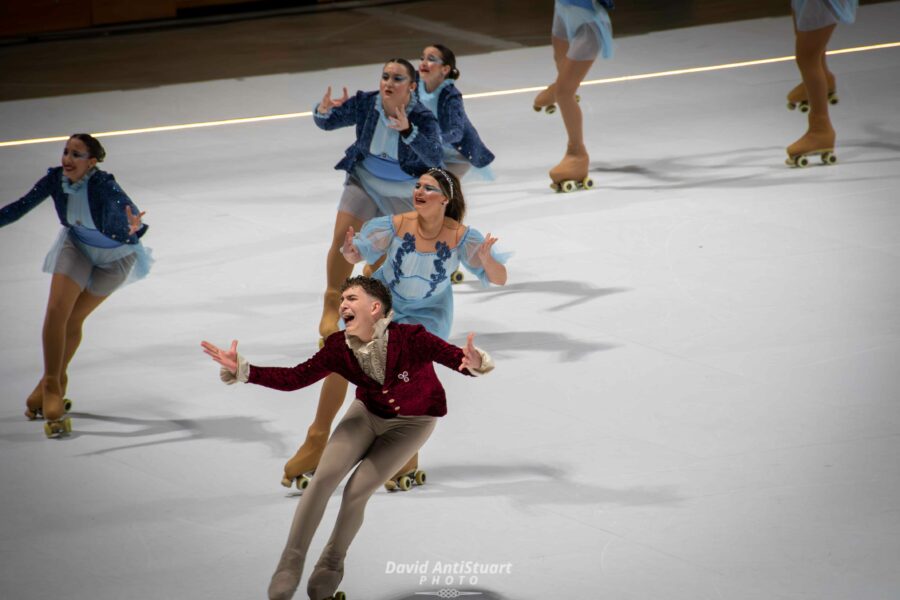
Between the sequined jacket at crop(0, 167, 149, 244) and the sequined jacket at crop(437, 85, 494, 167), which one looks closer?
the sequined jacket at crop(0, 167, 149, 244)

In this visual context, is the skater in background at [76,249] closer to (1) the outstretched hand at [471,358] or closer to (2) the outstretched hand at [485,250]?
(2) the outstretched hand at [485,250]

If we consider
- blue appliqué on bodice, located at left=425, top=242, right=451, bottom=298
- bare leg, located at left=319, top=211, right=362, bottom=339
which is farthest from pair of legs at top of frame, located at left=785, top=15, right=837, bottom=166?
blue appliqué on bodice, located at left=425, top=242, right=451, bottom=298

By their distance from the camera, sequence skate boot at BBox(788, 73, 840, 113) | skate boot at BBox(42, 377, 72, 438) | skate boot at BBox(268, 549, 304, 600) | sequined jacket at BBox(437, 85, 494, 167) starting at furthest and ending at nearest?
skate boot at BBox(788, 73, 840, 113), sequined jacket at BBox(437, 85, 494, 167), skate boot at BBox(42, 377, 72, 438), skate boot at BBox(268, 549, 304, 600)

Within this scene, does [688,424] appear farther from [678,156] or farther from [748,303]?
[678,156]

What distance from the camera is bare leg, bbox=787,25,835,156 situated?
945cm

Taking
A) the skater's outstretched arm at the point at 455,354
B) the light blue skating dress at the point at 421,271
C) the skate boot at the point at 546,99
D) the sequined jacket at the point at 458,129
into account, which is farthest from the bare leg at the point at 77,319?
the skate boot at the point at 546,99

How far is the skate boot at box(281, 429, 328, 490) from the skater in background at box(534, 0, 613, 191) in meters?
4.07

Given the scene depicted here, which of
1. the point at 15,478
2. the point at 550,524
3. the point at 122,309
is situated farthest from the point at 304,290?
the point at 550,524

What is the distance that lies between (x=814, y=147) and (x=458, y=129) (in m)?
3.11

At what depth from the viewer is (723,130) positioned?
10609 millimetres

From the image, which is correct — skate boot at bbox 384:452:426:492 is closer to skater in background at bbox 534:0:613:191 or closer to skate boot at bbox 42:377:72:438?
skate boot at bbox 42:377:72:438

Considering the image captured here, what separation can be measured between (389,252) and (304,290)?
229 cm

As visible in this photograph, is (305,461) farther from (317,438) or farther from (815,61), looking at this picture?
(815,61)

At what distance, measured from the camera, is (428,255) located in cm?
584
